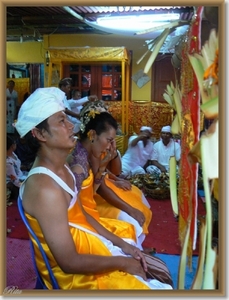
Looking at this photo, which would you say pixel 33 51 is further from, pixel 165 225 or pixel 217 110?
pixel 217 110

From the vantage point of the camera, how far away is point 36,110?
141cm

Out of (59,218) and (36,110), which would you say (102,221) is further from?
(36,110)

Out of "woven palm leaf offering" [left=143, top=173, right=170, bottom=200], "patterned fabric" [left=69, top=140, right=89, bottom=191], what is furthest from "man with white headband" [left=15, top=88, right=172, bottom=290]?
"woven palm leaf offering" [left=143, top=173, right=170, bottom=200]

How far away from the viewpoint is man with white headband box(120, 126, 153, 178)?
433cm

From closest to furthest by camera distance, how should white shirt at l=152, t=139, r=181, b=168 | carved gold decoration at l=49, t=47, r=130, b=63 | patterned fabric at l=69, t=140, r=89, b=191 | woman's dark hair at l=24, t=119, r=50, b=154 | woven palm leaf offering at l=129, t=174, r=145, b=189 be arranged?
woman's dark hair at l=24, t=119, r=50, b=154
patterned fabric at l=69, t=140, r=89, b=191
carved gold decoration at l=49, t=47, r=130, b=63
woven palm leaf offering at l=129, t=174, r=145, b=189
white shirt at l=152, t=139, r=181, b=168

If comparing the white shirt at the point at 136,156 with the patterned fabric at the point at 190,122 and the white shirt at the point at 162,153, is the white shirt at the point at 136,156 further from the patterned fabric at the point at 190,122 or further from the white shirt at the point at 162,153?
the patterned fabric at the point at 190,122

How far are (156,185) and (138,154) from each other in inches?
34.1

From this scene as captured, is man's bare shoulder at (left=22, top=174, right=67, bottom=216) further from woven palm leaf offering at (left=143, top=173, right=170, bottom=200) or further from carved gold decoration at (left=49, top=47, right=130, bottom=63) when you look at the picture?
carved gold decoration at (left=49, top=47, right=130, bottom=63)

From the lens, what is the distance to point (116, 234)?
1805 mm

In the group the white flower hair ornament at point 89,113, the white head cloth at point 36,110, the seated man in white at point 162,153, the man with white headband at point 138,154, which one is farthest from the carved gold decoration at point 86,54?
the white head cloth at point 36,110

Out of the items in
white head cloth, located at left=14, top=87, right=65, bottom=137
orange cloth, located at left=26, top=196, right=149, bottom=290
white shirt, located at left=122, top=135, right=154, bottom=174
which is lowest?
orange cloth, located at left=26, top=196, right=149, bottom=290

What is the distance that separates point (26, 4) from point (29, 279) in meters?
1.49

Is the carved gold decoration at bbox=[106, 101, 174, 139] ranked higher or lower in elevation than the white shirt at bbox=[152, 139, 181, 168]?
higher

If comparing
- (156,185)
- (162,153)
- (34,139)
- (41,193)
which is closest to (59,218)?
(41,193)
